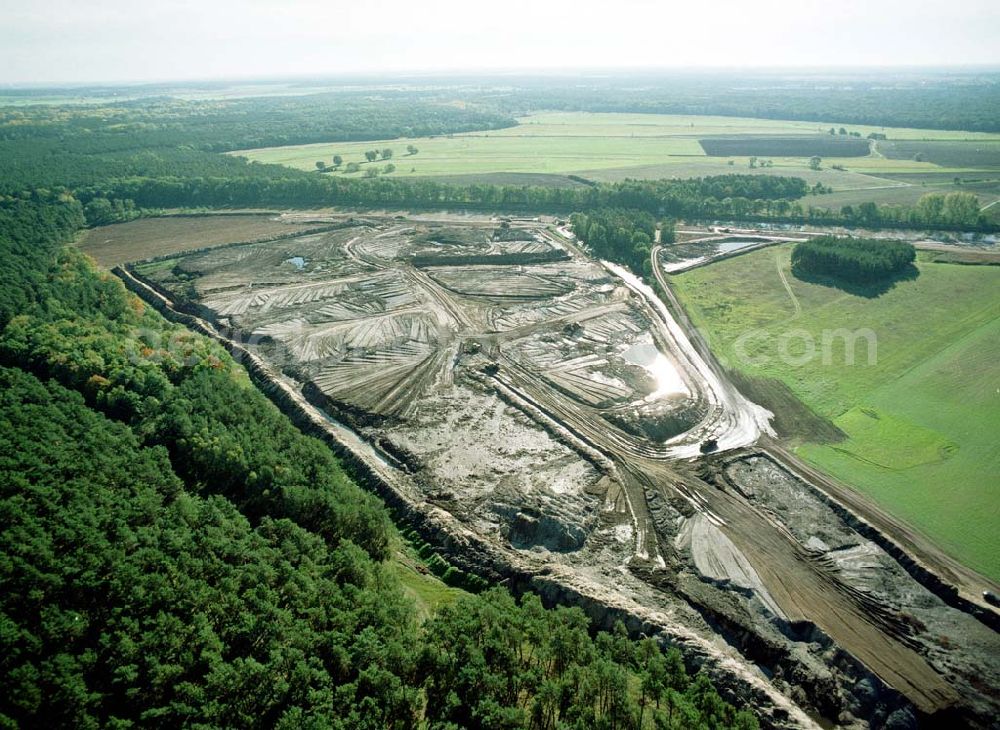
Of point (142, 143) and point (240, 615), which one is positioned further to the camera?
point (142, 143)

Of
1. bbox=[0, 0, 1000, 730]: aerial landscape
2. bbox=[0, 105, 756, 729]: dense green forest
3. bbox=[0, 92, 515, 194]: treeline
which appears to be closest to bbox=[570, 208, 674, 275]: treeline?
bbox=[0, 0, 1000, 730]: aerial landscape

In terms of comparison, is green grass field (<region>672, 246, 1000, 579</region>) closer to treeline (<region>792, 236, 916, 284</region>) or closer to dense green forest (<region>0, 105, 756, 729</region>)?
treeline (<region>792, 236, 916, 284</region>)

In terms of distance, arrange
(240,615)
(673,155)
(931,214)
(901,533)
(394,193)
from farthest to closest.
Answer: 1. (673,155)
2. (394,193)
3. (931,214)
4. (901,533)
5. (240,615)

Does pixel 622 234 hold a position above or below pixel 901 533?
above

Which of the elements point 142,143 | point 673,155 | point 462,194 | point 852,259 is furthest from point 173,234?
point 673,155

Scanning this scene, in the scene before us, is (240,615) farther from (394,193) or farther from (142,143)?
(142,143)

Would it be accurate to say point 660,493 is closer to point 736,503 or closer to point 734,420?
point 736,503

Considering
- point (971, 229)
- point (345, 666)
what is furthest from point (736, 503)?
point (971, 229)

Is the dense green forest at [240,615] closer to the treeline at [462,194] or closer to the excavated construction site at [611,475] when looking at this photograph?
the excavated construction site at [611,475]
